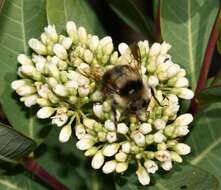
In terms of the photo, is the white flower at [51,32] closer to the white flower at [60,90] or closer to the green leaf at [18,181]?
the white flower at [60,90]

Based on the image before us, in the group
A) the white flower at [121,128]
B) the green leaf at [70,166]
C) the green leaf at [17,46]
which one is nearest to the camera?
the white flower at [121,128]

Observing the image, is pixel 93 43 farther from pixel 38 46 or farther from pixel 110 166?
pixel 110 166

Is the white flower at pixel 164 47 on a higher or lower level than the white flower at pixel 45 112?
higher

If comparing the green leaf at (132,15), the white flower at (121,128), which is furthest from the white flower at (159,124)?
the green leaf at (132,15)

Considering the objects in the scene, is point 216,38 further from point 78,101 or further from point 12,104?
point 12,104

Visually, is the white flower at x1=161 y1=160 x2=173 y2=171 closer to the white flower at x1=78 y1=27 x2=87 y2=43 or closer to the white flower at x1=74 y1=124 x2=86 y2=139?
Answer: the white flower at x1=74 y1=124 x2=86 y2=139

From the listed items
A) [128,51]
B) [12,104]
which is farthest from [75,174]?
[128,51]

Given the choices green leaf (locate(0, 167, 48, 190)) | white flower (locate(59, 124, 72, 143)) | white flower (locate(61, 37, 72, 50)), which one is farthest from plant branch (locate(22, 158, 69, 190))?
white flower (locate(61, 37, 72, 50))

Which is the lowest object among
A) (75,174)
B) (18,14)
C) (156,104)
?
(75,174)
